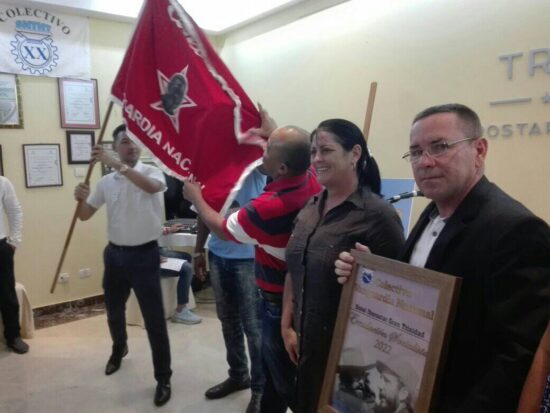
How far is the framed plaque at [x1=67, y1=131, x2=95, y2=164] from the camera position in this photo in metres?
3.86

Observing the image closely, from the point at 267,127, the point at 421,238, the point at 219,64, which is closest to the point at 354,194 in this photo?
the point at 421,238

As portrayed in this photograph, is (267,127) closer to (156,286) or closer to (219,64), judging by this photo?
(219,64)

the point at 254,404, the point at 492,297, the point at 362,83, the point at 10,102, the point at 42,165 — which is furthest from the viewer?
the point at 42,165

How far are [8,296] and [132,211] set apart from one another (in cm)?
143

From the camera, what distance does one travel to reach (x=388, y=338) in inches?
37.2

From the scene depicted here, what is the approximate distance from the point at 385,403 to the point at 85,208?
7.33 ft

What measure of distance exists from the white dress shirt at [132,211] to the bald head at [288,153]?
104 centimetres

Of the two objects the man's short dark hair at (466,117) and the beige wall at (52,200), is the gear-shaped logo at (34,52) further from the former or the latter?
the man's short dark hair at (466,117)

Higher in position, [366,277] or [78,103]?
[78,103]

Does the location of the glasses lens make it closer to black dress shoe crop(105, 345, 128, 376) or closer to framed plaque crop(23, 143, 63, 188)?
black dress shoe crop(105, 345, 128, 376)

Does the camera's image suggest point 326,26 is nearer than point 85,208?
No

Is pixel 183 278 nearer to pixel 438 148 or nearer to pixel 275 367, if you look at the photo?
pixel 275 367

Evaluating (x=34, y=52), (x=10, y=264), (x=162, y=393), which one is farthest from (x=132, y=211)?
(x=34, y=52)

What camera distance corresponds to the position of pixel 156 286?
2.44m
